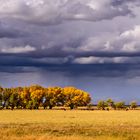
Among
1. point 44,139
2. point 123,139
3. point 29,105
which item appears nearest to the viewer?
point 44,139

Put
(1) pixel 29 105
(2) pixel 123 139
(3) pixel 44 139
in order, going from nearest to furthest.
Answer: (3) pixel 44 139 → (2) pixel 123 139 → (1) pixel 29 105

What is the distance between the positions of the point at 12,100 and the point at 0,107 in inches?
287

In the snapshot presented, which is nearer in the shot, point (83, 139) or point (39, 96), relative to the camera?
point (83, 139)

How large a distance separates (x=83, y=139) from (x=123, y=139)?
122 inches

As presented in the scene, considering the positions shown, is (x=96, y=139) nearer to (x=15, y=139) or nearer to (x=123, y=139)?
(x=123, y=139)

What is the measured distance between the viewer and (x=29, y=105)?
19475 cm

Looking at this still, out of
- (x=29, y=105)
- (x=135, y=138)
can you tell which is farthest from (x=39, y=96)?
(x=135, y=138)

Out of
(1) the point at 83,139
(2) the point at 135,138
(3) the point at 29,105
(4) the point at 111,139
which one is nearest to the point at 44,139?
(1) the point at 83,139

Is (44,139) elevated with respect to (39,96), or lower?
lower

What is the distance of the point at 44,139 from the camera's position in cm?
2769

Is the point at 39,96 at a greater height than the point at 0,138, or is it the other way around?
the point at 39,96

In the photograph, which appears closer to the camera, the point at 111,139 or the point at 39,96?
the point at 111,139

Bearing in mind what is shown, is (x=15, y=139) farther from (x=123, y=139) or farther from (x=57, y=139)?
(x=123, y=139)

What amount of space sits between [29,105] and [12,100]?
876cm
